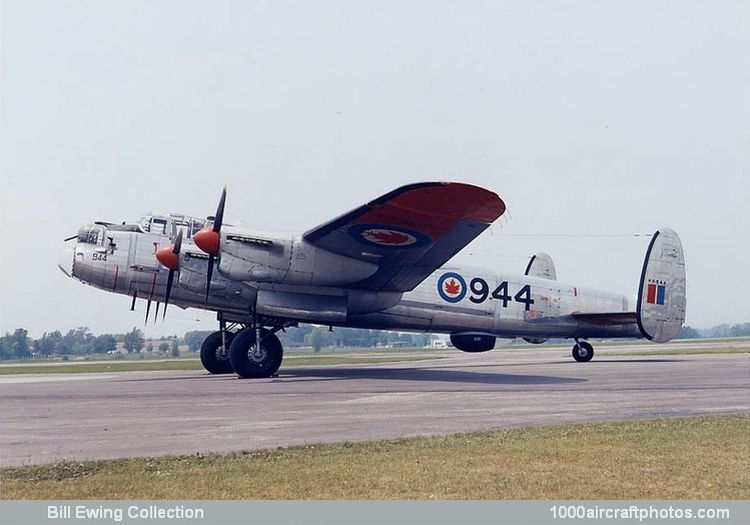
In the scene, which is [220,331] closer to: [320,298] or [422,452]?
[320,298]

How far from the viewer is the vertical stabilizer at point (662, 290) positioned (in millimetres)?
→ 25219

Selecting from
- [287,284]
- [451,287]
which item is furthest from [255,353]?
[451,287]

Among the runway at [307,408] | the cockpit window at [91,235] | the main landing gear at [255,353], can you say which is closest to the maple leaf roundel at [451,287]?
the runway at [307,408]

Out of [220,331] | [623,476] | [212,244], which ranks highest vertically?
[212,244]

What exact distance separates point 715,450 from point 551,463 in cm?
187

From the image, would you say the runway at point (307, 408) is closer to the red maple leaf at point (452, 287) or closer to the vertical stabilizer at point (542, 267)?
the red maple leaf at point (452, 287)

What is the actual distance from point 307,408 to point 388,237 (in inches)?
257

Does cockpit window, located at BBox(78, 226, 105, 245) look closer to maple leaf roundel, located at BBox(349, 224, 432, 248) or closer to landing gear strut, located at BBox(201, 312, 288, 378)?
landing gear strut, located at BBox(201, 312, 288, 378)

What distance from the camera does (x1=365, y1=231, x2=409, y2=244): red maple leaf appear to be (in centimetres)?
1795

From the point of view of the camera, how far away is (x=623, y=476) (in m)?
6.81

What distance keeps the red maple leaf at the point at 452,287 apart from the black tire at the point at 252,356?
19.3 ft

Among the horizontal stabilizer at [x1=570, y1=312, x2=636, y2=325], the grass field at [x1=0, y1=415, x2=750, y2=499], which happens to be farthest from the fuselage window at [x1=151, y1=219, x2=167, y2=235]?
the horizontal stabilizer at [x1=570, y1=312, x2=636, y2=325]
